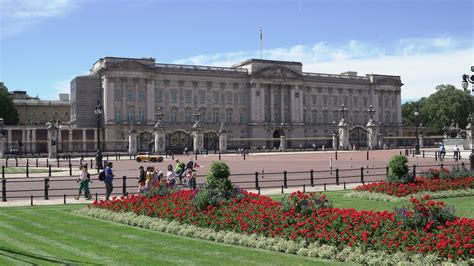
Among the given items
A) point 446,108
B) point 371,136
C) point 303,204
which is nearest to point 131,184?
point 303,204

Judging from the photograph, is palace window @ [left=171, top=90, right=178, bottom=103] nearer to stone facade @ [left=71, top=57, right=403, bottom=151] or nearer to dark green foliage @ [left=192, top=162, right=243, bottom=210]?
stone facade @ [left=71, top=57, right=403, bottom=151]

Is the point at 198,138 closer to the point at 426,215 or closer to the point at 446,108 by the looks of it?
the point at 426,215

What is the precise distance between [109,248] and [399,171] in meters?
15.9

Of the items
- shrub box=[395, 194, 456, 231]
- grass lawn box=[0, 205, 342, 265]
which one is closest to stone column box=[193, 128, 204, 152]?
grass lawn box=[0, 205, 342, 265]

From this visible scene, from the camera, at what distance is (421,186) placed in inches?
936

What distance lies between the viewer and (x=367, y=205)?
69.3ft

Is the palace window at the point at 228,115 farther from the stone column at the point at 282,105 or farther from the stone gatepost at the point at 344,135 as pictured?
the stone gatepost at the point at 344,135

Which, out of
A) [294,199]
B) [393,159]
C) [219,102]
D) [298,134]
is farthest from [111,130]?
[294,199]

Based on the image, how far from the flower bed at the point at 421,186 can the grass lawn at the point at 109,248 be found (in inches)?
469

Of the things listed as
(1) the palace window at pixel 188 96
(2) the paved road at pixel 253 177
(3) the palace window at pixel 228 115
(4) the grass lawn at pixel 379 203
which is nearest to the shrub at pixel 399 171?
(4) the grass lawn at pixel 379 203

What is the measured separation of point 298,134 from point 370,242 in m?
113

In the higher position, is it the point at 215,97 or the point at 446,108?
the point at 215,97

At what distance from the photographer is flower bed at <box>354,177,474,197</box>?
23156 millimetres

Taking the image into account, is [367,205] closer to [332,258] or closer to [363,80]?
[332,258]
